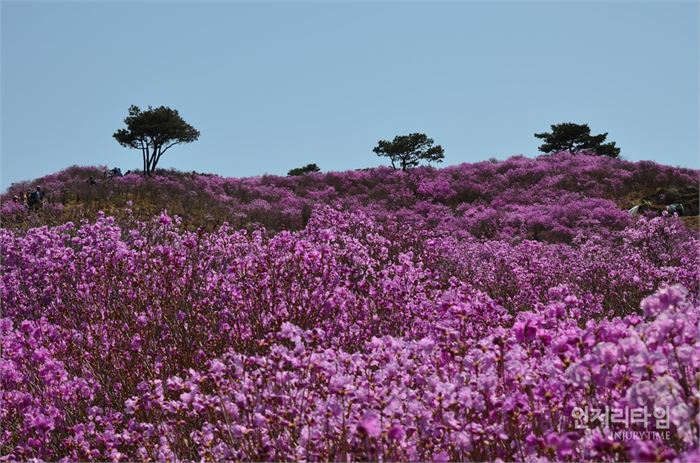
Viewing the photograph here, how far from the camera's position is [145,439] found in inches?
161

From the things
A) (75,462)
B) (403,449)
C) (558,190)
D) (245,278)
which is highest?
(558,190)

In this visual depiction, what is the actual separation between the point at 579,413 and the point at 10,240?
882cm

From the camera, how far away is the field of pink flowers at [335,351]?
2783 millimetres

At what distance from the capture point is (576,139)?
40.3m

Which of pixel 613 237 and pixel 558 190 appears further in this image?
pixel 558 190

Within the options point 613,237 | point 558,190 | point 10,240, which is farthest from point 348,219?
point 558,190

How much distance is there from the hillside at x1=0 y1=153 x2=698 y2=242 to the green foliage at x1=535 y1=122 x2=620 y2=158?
9.65 meters

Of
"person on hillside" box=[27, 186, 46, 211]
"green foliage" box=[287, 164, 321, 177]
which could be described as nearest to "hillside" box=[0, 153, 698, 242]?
"person on hillside" box=[27, 186, 46, 211]

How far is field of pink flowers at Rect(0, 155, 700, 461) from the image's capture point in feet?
9.13

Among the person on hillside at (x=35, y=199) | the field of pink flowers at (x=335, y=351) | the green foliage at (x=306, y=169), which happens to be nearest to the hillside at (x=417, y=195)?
the person on hillside at (x=35, y=199)

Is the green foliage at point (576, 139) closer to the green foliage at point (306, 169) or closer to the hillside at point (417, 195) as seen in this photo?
the hillside at point (417, 195)

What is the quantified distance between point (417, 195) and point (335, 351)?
2224 centimetres

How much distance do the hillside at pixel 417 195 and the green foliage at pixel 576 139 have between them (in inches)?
380

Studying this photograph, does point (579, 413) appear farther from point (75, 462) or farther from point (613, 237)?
point (613, 237)
